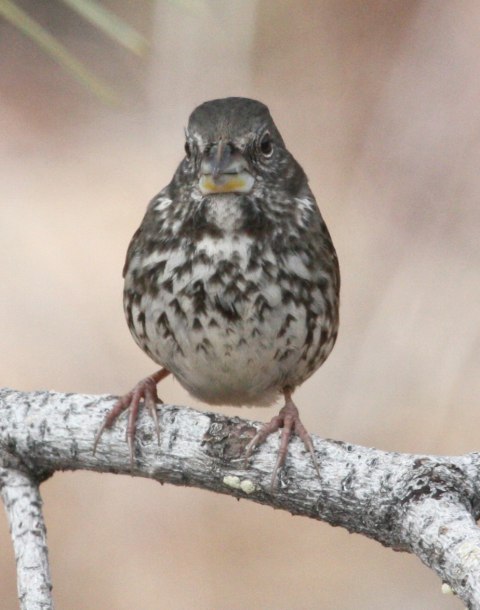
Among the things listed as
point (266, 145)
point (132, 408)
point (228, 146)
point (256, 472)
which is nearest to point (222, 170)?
point (228, 146)

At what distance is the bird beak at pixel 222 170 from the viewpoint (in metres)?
2.90

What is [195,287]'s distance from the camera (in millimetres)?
3004

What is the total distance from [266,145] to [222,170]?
0.21 meters

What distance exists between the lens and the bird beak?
2902 millimetres

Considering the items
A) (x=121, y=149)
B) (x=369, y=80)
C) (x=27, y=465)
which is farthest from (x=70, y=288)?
(x=27, y=465)

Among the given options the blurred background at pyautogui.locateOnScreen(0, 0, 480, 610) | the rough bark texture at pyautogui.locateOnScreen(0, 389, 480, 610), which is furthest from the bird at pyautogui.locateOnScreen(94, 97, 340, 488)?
the blurred background at pyautogui.locateOnScreen(0, 0, 480, 610)

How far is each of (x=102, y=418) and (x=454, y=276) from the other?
2.76 m

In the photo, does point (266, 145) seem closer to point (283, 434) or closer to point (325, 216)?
point (283, 434)

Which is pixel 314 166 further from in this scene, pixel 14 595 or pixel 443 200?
pixel 14 595

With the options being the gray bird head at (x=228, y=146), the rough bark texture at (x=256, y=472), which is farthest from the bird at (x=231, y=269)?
the rough bark texture at (x=256, y=472)

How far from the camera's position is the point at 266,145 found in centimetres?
308

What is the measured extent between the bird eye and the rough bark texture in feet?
2.23

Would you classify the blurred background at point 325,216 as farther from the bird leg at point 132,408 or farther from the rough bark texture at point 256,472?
the rough bark texture at point 256,472

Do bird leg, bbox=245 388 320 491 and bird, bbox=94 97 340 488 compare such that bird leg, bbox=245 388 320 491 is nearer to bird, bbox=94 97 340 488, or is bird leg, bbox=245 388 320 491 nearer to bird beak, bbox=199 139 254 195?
bird, bbox=94 97 340 488
